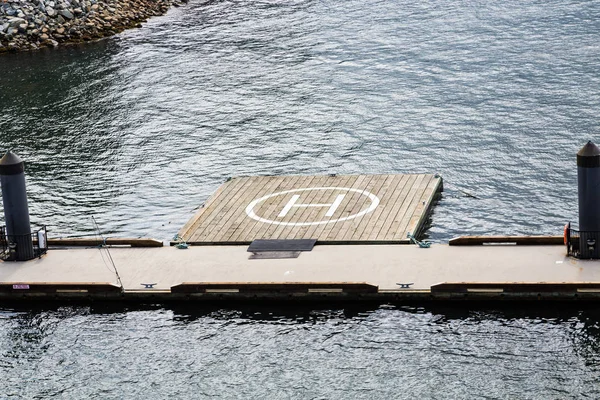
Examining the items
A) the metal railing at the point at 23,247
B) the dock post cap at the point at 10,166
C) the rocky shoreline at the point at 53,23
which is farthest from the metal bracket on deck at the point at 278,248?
the rocky shoreline at the point at 53,23

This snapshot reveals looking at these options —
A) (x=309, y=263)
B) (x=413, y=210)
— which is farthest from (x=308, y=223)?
(x=413, y=210)

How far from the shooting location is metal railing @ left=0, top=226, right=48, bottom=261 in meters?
38.8

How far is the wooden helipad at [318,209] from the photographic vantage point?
39953 mm

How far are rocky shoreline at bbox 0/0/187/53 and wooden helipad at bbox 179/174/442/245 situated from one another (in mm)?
40600

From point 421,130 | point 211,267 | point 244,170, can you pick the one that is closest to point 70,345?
point 211,267

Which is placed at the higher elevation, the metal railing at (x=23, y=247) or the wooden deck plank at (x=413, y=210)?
the metal railing at (x=23, y=247)

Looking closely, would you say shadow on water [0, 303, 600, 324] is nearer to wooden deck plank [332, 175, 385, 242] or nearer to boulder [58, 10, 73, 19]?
wooden deck plank [332, 175, 385, 242]

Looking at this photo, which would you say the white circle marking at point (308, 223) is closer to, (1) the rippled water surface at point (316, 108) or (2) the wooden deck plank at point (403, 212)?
(2) the wooden deck plank at point (403, 212)

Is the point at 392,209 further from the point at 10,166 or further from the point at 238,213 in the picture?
the point at 10,166

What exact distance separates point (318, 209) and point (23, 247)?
11892 millimetres

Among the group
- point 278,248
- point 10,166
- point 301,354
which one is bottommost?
point 301,354

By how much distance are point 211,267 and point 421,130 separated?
2310cm

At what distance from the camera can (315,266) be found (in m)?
36.8

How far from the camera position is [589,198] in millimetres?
34906
